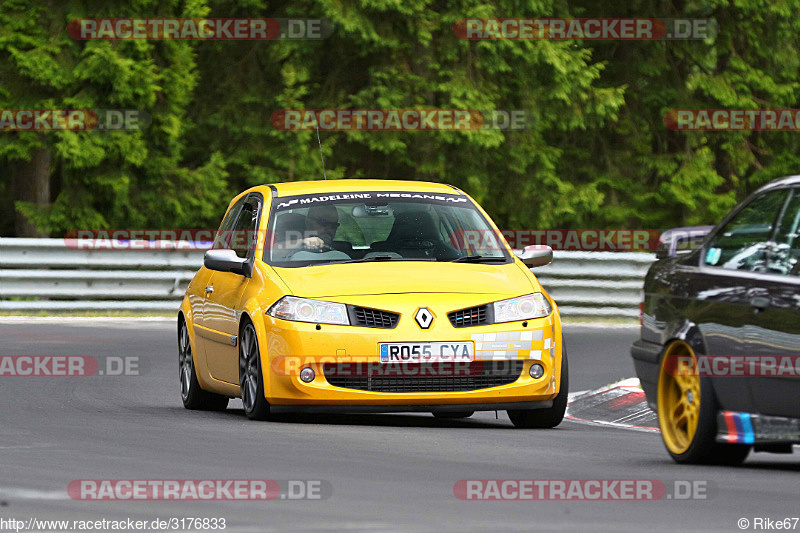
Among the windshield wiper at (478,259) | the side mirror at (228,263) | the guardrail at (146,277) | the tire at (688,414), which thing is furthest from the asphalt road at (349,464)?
the guardrail at (146,277)

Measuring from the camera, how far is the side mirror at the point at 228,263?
39.8ft

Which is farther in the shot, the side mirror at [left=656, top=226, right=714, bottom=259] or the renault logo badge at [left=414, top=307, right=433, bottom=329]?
the renault logo badge at [left=414, top=307, right=433, bottom=329]

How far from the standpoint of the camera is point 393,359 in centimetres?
1103

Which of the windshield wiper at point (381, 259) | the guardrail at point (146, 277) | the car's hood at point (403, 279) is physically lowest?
the guardrail at point (146, 277)

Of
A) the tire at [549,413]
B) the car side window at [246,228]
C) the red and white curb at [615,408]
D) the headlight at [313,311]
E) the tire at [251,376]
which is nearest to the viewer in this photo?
the headlight at [313,311]

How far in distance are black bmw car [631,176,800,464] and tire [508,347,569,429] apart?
1.68 metres

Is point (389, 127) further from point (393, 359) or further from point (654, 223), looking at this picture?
point (393, 359)

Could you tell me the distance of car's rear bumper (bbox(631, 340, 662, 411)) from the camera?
9.71 metres

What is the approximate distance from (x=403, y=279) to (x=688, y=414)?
8.54 ft

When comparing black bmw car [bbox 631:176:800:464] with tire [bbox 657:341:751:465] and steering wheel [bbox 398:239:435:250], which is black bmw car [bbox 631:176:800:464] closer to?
tire [bbox 657:341:751:465]

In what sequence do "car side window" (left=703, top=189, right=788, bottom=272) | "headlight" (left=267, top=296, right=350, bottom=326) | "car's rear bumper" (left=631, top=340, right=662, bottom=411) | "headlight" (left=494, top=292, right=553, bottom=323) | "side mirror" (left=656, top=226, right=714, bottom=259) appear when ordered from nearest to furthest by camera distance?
"car side window" (left=703, top=189, right=788, bottom=272) < "car's rear bumper" (left=631, top=340, right=662, bottom=411) < "side mirror" (left=656, top=226, right=714, bottom=259) < "headlight" (left=267, top=296, right=350, bottom=326) < "headlight" (left=494, top=292, right=553, bottom=323)

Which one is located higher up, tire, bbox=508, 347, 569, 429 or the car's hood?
the car's hood

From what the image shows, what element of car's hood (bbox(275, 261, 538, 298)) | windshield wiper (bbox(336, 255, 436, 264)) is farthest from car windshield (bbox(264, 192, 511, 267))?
car's hood (bbox(275, 261, 538, 298))

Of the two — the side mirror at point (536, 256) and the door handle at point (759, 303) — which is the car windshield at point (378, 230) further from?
the door handle at point (759, 303)
